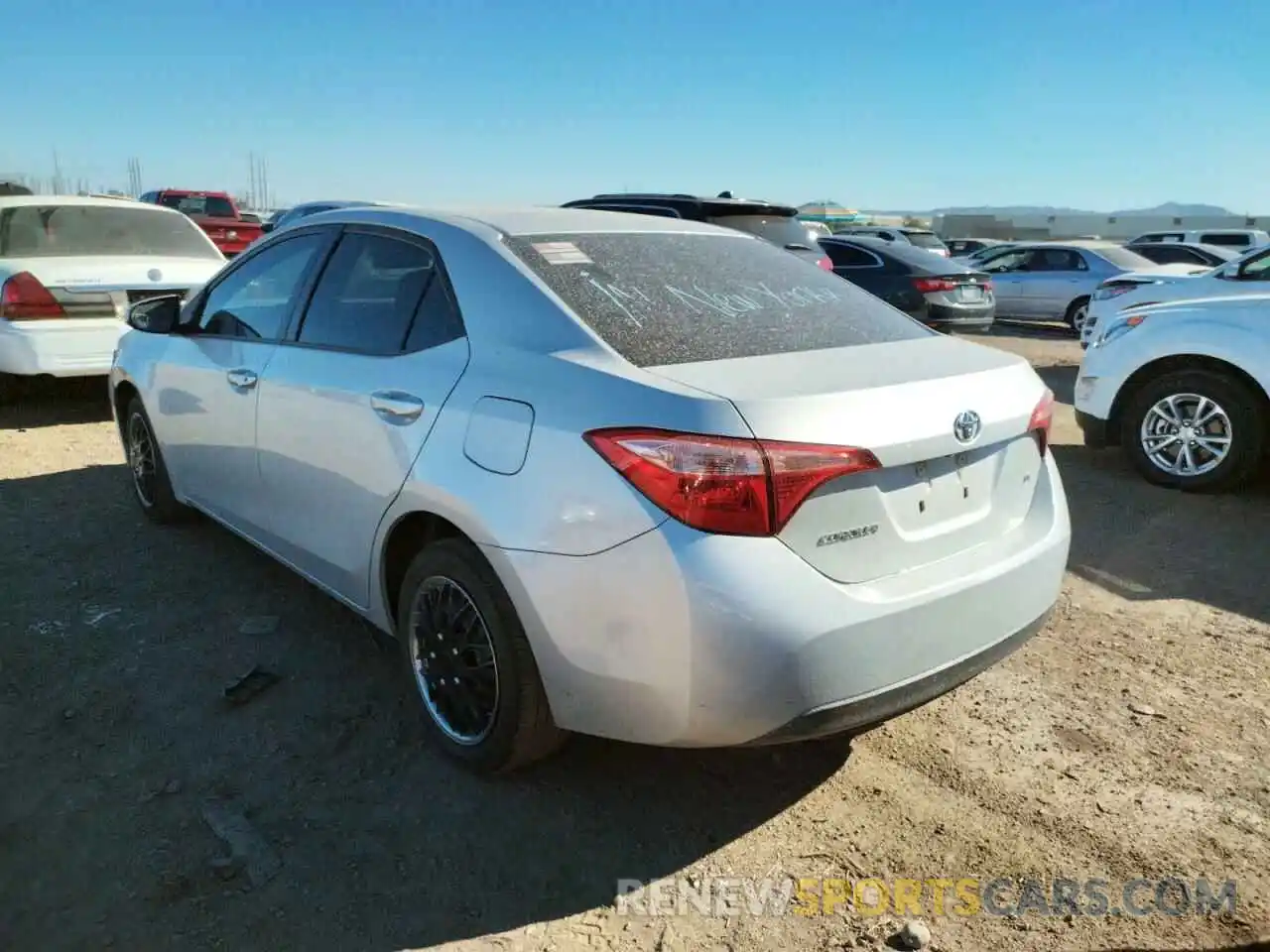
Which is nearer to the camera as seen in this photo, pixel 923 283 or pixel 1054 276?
pixel 923 283

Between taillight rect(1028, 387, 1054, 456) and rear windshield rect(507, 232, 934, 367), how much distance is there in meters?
0.44

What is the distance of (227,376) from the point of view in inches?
154

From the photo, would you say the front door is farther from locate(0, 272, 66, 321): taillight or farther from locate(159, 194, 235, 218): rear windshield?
locate(159, 194, 235, 218): rear windshield

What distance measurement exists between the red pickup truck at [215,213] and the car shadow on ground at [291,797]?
15.1 meters

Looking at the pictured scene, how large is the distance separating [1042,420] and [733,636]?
1330mm

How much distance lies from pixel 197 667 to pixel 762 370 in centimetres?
241

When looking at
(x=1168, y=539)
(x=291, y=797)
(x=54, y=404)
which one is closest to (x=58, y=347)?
(x=54, y=404)

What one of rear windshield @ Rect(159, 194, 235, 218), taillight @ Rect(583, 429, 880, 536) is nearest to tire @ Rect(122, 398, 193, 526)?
taillight @ Rect(583, 429, 880, 536)

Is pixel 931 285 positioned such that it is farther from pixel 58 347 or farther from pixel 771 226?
pixel 58 347

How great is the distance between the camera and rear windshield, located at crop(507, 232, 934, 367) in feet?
8.70

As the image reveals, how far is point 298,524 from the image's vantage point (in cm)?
351

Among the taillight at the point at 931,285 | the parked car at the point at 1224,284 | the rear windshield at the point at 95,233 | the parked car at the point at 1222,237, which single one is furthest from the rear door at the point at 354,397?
the parked car at the point at 1222,237

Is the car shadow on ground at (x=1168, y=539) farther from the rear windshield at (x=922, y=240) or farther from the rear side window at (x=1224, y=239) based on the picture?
the rear side window at (x=1224, y=239)

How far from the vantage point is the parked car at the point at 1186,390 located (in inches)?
228
